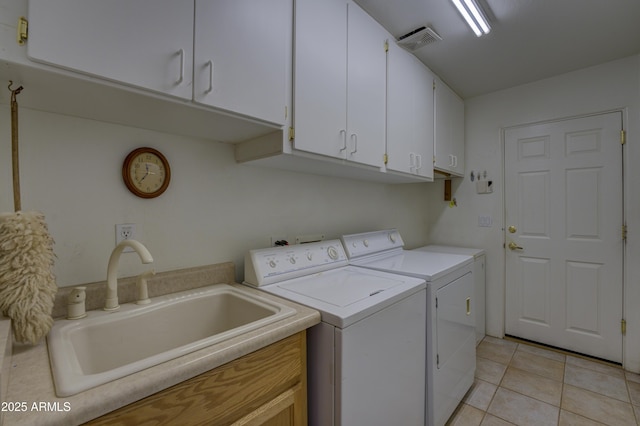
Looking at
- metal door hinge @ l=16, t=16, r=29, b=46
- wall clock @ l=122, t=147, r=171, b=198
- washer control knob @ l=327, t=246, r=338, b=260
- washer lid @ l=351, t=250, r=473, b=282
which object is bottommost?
washer lid @ l=351, t=250, r=473, b=282

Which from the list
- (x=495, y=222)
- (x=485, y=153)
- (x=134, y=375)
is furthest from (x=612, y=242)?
(x=134, y=375)

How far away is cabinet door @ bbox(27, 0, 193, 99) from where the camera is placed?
687 mm

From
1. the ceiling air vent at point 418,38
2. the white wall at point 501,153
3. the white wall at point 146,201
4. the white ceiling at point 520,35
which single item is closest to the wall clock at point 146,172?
the white wall at point 146,201

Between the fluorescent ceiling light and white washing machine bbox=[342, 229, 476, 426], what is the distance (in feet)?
4.87

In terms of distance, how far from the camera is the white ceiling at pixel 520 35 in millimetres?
1635

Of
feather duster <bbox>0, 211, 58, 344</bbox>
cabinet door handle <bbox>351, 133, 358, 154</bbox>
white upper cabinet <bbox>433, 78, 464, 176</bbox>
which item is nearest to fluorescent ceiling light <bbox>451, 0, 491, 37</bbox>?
white upper cabinet <bbox>433, 78, 464, 176</bbox>

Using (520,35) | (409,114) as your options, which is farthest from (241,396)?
(520,35)

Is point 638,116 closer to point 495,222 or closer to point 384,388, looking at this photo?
point 495,222

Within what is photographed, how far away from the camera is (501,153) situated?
2.81m

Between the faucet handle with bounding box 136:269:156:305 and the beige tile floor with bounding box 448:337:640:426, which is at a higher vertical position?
the faucet handle with bounding box 136:269:156:305

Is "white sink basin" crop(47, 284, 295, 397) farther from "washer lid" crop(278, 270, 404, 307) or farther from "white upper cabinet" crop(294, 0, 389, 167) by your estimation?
"white upper cabinet" crop(294, 0, 389, 167)

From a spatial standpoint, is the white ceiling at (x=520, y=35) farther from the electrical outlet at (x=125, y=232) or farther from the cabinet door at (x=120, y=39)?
the electrical outlet at (x=125, y=232)

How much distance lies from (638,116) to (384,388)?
2.89 metres

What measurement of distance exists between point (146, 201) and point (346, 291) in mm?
966
